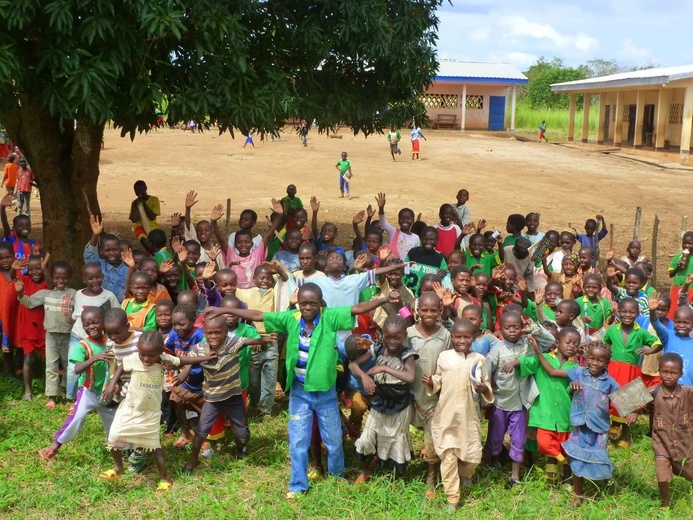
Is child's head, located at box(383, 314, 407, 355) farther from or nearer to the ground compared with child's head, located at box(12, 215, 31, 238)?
nearer to the ground

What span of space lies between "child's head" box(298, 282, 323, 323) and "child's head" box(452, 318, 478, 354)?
2.95 feet

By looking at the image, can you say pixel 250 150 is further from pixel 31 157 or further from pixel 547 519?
pixel 547 519

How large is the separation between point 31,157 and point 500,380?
6041mm

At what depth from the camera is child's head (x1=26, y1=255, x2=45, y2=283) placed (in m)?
6.49

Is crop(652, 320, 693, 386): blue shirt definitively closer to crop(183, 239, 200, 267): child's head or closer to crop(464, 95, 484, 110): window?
crop(183, 239, 200, 267): child's head

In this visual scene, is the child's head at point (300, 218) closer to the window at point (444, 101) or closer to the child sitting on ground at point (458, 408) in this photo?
the child sitting on ground at point (458, 408)

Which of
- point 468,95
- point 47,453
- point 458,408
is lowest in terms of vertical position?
point 47,453

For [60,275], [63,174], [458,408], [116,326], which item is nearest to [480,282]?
[458,408]

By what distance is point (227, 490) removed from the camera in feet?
16.5

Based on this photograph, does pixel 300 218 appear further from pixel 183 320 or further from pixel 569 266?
pixel 183 320

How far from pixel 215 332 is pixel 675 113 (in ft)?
90.1

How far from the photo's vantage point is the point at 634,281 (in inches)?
257

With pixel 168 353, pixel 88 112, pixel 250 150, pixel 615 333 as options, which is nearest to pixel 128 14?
pixel 88 112

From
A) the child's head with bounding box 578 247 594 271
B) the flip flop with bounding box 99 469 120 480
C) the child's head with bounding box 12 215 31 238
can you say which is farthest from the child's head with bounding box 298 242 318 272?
the child's head with bounding box 12 215 31 238
